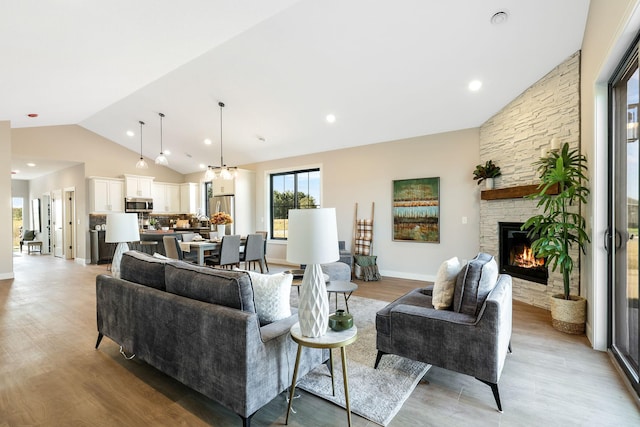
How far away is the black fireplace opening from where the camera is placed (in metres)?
4.14

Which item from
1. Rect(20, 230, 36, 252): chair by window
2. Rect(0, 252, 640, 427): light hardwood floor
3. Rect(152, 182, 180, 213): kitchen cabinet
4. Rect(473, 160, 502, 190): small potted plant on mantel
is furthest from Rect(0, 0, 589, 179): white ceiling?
Rect(20, 230, 36, 252): chair by window

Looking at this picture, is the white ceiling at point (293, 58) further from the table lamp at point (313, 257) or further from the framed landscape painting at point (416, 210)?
the table lamp at point (313, 257)

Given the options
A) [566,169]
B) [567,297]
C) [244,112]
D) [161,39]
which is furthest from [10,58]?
[567,297]

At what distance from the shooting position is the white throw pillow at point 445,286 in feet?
7.70

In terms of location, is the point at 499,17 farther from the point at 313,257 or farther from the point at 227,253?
the point at 227,253

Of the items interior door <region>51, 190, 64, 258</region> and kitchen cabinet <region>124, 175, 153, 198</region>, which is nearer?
kitchen cabinet <region>124, 175, 153, 198</region>

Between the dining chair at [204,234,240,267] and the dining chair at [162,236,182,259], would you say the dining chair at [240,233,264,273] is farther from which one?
the dining chair at [162,236,182,259]

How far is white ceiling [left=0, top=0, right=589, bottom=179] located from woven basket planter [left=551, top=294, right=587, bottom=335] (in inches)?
108

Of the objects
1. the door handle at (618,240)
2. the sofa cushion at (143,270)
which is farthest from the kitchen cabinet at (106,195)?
the door handle at (618,240)

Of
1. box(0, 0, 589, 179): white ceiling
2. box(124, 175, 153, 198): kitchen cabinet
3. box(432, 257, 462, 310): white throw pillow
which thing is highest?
box(0, 0, 589, 179): white ceiling

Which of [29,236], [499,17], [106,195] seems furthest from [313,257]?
[29,236]

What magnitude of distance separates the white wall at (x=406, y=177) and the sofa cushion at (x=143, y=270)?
4.33 meters

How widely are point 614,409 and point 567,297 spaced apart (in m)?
1.53

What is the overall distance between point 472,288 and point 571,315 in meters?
1.81
